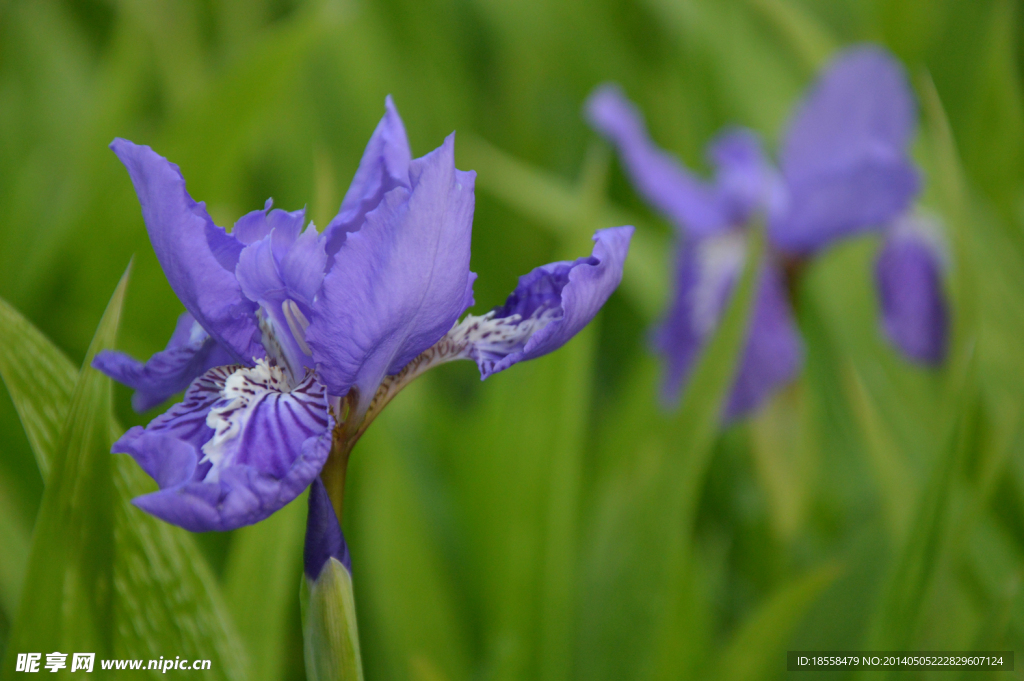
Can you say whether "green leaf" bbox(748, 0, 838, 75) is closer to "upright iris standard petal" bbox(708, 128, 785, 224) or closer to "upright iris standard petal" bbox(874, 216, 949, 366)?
"upright iris standard petal" bbox(708, 128, 785, 224)

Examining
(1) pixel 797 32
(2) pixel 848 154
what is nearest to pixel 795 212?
(2) pixel 848 154

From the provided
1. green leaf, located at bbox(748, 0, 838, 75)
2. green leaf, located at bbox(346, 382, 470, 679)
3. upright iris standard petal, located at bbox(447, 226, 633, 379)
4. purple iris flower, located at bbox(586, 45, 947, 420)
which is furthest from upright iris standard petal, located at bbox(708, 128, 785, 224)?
upright iris standard petal, located at bbox(447, 226, 633, 379)

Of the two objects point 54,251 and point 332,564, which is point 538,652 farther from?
point 54,251

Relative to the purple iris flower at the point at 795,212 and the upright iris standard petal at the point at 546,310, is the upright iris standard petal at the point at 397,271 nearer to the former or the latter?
the upright iris standard petal at the point at 546,310

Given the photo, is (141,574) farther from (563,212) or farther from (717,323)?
(563,212)

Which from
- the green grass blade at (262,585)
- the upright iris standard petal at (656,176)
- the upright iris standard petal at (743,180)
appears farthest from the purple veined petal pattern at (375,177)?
the upright iris standard petal at (743,180)

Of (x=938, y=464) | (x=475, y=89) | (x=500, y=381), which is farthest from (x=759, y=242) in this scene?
(x=475, y=89)
